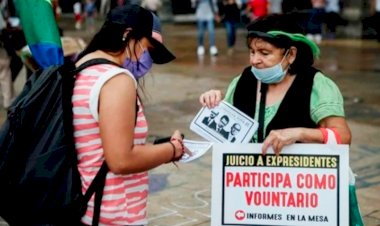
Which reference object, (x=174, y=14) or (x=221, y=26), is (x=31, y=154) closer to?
(x=221, y=26)

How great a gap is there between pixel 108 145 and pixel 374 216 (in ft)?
11.1

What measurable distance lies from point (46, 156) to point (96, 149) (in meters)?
0.19

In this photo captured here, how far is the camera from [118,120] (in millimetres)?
2703

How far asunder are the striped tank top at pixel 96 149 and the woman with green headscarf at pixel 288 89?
632 millimetres

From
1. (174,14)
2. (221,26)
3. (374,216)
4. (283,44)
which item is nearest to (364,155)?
(374,216)

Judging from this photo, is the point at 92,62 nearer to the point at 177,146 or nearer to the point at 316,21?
the point at 177,146

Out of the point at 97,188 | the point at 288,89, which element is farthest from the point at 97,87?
the point at 288,89

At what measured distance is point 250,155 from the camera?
10.2 ft

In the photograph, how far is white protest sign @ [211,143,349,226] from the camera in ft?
9.98

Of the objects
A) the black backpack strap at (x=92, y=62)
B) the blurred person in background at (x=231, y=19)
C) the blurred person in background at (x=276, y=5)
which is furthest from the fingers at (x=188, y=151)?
the blurred person in background at (x=276, y=5)

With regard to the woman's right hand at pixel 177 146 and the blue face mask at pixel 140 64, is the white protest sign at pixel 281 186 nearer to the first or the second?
the woman's right hand at pixel 177 146

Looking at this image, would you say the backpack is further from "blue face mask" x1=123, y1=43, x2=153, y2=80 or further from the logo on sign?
the logo on sign

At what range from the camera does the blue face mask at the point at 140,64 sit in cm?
296

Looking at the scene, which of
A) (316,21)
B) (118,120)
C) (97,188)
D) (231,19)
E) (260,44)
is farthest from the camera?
(316,21)
